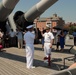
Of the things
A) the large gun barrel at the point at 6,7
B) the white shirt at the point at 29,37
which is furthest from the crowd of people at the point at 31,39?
the large gun barrel at the point at 6,7

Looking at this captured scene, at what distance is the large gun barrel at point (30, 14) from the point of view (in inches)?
676

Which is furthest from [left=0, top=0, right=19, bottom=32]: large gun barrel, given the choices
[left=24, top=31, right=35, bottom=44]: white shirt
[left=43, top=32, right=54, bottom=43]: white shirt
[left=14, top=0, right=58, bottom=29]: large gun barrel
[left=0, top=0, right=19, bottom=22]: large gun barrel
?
[left=24, top=31, right=35, bottom=44]: white shirt

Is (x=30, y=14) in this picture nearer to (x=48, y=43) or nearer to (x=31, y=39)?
(x=48, y=43)

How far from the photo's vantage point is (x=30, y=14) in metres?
19.1

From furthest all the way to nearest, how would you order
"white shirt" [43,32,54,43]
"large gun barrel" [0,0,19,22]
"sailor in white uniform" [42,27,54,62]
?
"large gun barrel" [0,0,19,22] < "white shirt" [43,32,54,43] < "sailor in white uniform" [42,27,54,62]

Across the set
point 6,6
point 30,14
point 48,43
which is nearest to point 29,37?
point 48,43

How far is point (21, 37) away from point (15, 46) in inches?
94.8

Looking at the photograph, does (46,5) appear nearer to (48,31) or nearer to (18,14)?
(18,14)

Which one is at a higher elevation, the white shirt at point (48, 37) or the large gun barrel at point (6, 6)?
the large gun barrel at point (6, 6)

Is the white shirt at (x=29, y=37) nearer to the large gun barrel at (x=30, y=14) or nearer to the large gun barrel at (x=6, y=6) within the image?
→ the large gun barrel at (x=6, y=6)

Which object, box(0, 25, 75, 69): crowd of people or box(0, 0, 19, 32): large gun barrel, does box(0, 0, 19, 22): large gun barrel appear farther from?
box(0, 25, 75, 69): crowd of people

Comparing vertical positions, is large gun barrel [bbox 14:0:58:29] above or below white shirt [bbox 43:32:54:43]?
above

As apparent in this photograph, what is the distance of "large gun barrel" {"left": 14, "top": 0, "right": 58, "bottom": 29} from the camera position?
56.4 feet

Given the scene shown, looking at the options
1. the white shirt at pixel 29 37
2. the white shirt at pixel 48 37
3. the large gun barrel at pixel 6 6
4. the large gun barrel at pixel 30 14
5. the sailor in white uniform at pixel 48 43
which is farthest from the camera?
the large gun barrel at pixel 30 14
